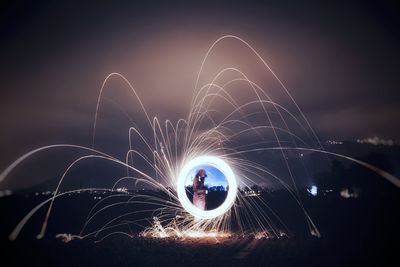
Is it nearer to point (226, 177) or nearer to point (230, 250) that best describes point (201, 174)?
point (226, 177)

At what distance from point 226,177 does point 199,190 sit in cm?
164

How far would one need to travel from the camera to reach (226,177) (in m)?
19.4

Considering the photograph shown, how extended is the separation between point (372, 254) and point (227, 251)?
552 centimetres

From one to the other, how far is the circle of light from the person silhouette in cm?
57

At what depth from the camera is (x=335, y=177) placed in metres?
58.5

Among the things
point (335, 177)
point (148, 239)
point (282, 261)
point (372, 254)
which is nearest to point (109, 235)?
point (148, 239)

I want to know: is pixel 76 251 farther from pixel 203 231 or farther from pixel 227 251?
pixel 203 231

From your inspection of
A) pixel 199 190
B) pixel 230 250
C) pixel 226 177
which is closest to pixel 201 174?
pixel 199 190

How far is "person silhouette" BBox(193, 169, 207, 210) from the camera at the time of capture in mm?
19750

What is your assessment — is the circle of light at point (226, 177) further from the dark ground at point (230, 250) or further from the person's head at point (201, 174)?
the dark ground at point (230, 250)

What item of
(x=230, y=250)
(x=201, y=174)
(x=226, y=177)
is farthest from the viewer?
(x=201, y=174)

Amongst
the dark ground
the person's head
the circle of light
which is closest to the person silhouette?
the person's head

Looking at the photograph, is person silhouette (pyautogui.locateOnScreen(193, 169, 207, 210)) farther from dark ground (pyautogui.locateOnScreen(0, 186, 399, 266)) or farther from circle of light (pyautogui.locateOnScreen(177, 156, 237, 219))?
dark ground (pyautogui.locateOnScreen(0, 186, 399, 266))

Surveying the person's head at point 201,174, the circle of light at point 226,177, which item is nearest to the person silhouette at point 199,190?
the person's head at point 201,174
